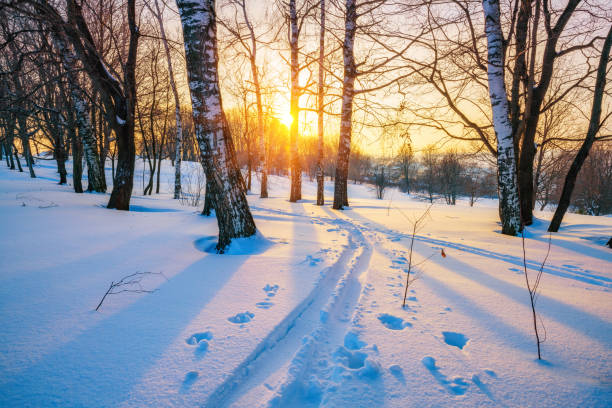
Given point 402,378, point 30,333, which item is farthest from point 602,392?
point 30,333

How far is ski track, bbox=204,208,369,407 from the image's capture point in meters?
1.10

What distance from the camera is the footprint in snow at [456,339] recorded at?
1.50 meters

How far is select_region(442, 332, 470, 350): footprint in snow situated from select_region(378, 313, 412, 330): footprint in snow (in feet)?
0.75

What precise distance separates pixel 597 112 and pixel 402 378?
7.09 m

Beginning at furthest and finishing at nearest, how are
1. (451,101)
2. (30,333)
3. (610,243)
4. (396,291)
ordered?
(451,101)
(610,243)
(396,291)
(30,333)

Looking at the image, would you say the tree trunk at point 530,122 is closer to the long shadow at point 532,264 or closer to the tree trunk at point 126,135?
the long shadow at point 532,264

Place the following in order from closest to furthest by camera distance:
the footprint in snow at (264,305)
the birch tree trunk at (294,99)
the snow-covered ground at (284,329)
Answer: the snow-covered ground at (284,329) < the footprint in snow at (264,305) < the birch tree trunk at (294,99)

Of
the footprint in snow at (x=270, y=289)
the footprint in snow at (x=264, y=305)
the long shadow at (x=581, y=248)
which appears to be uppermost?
the long shadow at (x=581, y=248)

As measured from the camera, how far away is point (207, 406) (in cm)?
100

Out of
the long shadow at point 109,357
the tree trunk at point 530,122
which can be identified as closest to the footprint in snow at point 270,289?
the long shadow at point 109,357

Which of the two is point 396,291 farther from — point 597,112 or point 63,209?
point 597,112

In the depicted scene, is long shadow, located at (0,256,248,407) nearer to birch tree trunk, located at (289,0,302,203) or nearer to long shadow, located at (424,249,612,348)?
long shadow, located at (424,249,612,348)

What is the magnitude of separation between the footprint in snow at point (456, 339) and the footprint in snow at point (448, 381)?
30cm

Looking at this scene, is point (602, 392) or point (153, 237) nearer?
point (602, 392)
